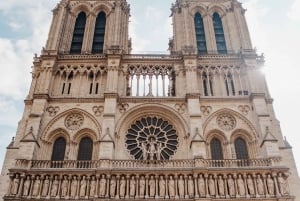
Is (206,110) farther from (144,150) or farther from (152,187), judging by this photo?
(152,187)

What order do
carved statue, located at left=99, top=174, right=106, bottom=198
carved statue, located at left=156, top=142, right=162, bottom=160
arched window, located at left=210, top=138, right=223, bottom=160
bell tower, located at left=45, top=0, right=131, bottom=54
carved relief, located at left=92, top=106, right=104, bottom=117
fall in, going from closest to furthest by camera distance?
carved statue, located at left=99, top=174, right=106, bottom=198, carved statue, located at left=156, top=142, right=162, bottom=160, arched window, located at left=210, top=138, right=223, bottom=160, carved relief, located at left=92, top=106, right=104, bottom=117, bell tower, located at left=45, top=0, right=131, bottom=54

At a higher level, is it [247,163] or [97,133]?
[97,133]

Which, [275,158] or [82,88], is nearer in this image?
[275,158]

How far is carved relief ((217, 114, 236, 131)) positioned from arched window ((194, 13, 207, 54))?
681 centimetres

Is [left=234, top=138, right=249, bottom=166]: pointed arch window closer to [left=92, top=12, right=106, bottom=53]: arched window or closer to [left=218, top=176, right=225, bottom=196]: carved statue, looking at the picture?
[left=218, top=176, right=225, bottom=196]: carved statue

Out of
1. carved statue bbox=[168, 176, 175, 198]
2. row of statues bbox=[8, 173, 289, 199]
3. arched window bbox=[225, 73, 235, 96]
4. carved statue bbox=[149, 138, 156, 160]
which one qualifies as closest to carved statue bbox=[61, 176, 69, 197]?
row of statues bbox=[8, 173, 289, 199]

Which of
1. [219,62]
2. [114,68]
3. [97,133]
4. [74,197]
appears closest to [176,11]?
[219,62]

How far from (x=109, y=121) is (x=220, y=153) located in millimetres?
7834

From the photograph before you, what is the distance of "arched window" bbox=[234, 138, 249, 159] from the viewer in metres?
22.7

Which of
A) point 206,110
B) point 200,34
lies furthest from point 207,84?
point 200,34

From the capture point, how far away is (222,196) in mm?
19406

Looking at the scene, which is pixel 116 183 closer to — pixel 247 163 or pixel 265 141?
pixel 247 163

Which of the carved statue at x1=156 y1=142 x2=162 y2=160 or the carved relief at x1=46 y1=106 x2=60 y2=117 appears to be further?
the carved relief at x1=46 y1=106 x2=60 y2=117

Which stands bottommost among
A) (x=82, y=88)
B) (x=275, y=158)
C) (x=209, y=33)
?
(x=275, y=158)
